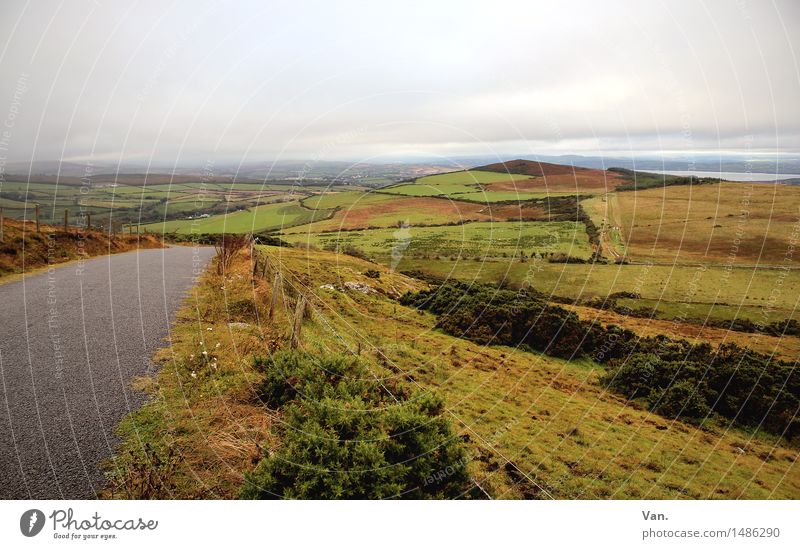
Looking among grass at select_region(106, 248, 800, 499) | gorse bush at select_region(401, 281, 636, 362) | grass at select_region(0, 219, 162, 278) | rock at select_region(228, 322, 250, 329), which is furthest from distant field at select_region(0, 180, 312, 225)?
gorse bush at select_region(401, 281, 636, 362)

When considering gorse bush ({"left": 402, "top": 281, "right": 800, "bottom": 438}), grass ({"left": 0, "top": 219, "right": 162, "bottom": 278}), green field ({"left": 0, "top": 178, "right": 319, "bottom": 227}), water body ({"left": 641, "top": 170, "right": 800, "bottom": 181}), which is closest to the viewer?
water body ({"left": 641, "top": 170, "right": 800, "bottom": 181})

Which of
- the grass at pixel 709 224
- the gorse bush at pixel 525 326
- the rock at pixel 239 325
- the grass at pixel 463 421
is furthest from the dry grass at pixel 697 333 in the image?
the rock at pixel 239 325

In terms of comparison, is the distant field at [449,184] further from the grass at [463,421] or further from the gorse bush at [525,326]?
the gorse bush at [525,326]

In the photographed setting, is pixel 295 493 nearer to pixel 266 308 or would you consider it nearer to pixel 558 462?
pixel 558 462

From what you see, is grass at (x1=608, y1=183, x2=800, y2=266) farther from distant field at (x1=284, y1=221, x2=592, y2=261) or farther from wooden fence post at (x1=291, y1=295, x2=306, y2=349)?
wooden fence post at (x1=291, y1=295, x2=306, y2=349)
